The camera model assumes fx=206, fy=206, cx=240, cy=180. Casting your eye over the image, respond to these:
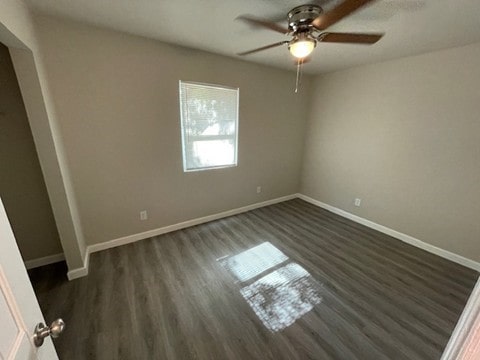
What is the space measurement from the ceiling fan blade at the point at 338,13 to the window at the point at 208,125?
1.55 meters

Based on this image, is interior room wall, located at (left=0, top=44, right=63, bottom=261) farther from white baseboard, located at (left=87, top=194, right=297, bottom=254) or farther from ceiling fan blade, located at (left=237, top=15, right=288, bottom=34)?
ceiling fan blade, located at (left=237, top=15, right=288, bottom=34)

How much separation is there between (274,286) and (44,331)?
5.55 ft

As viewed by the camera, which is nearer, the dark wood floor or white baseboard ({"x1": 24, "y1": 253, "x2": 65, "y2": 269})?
the dark wood floor

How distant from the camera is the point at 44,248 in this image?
213 cm

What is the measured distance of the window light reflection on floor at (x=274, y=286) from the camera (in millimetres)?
1655

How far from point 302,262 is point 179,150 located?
1986 millimetres

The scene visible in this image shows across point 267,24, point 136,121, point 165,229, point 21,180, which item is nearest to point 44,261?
point 21,180

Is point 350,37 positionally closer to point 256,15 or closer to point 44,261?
point 256,15

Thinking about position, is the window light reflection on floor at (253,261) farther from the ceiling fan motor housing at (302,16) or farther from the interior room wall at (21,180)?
the ceiling fan motor housing at (302,16)

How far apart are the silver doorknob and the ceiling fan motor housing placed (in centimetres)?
207

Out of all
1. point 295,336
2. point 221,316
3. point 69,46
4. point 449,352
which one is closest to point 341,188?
point 295,336

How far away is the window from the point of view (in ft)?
8.61

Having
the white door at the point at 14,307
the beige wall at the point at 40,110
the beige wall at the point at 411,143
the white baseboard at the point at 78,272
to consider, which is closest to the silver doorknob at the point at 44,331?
the white door at the point at 14,307

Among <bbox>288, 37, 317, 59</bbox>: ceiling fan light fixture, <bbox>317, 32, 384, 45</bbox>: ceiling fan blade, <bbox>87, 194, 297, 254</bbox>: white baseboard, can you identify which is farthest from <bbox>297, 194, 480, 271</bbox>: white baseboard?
<bbox>288, 37, 317, 59</bbox>: ceiling fan light fixture
